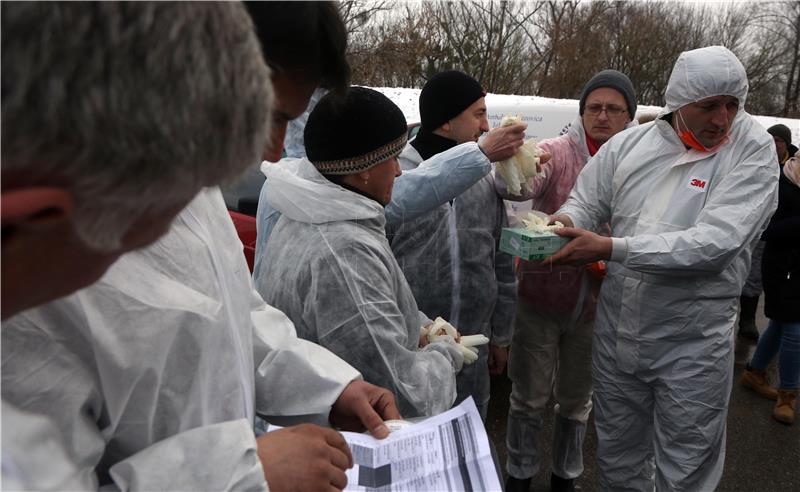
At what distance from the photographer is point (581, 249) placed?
2326mm

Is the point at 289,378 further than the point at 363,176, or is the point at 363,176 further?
the point at 363,176

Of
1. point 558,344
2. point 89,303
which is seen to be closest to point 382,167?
point 89,303

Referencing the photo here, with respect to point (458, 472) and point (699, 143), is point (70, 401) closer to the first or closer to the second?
point (458, 472)

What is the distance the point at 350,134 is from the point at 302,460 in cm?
112

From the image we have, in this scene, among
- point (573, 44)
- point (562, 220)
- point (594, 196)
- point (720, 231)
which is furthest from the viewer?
point (573, 44)

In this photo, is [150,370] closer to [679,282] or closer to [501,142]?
[501,142]

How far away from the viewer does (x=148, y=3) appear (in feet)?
1.61

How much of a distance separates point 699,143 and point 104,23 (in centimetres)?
242

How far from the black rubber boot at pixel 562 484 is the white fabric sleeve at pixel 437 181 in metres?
1.81

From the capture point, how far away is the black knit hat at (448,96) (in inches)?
110

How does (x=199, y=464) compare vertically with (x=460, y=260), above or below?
above

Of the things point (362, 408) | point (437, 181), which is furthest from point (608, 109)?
point (362, 408)

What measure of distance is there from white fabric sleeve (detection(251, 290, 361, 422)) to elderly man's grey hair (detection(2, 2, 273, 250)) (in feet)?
2.39

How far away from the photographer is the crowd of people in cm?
50
